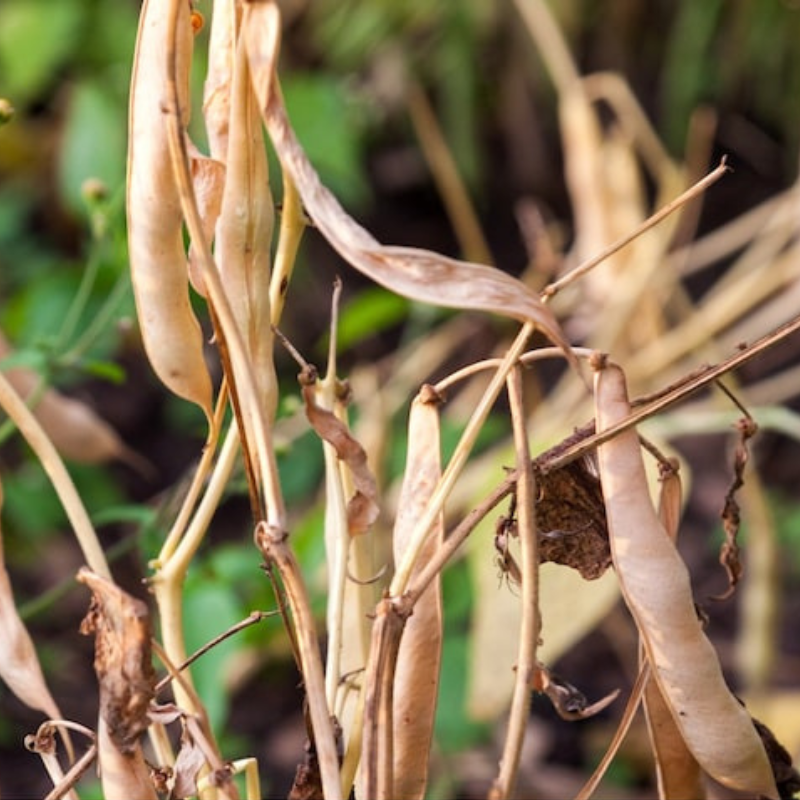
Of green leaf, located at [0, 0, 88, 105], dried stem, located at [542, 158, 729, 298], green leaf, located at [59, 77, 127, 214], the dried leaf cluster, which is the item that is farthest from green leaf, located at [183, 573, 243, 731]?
green leaf, located at [0, 0, 88, 105]

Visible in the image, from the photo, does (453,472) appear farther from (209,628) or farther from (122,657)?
(209,628)

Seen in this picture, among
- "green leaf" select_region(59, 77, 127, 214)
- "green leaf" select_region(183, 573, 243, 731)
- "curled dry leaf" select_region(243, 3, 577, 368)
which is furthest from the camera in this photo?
"green leaf" select_region(59, 77, 127, 214)

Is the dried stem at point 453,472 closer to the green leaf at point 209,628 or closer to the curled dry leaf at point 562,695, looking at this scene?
the curled dry leaf at point 562,695

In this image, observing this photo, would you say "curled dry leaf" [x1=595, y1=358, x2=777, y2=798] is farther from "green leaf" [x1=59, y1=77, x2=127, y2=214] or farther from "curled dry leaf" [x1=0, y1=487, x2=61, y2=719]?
"green leaf" [x1=59, y1=77, x2=127, y2=214]

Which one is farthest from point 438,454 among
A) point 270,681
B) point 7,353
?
point 270,681

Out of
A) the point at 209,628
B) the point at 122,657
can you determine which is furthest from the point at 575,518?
the point at 209,628

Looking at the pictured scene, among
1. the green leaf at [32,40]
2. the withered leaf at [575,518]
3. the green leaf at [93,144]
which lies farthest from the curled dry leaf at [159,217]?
the green leaf at [32,40]
